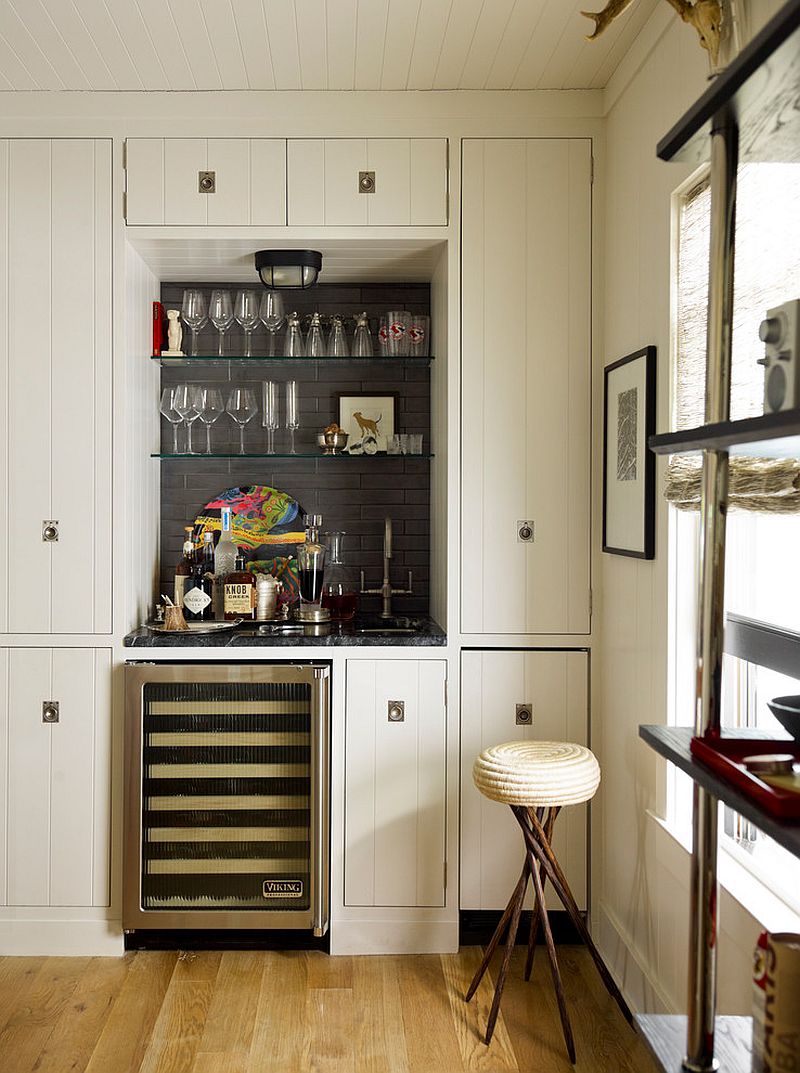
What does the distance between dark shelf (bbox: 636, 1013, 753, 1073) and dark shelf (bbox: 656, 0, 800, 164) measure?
3.89 ft

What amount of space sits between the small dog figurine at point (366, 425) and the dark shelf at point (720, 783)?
7.41 feet

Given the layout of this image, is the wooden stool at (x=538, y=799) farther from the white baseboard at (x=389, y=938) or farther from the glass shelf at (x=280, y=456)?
the glass shelf at (x=280, y=456)

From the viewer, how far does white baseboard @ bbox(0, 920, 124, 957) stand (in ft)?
9.81

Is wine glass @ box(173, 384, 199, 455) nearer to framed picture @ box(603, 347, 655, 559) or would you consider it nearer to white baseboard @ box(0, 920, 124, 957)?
framed picture @ box(603, 347, 655, 559)

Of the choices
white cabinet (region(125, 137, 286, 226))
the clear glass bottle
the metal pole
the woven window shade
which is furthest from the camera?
the clear glass bottle

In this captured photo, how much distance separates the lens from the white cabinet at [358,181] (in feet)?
9.79

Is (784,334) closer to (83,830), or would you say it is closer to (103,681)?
(103,681)

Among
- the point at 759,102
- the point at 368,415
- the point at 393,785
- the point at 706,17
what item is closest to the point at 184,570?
the point at 368,415

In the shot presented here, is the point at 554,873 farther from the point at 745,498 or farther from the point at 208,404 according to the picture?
the point at 208,404

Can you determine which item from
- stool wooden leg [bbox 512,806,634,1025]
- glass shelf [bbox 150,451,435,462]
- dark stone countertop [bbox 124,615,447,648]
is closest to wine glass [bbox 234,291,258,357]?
glass shelf [bbox 150,451,435,462]

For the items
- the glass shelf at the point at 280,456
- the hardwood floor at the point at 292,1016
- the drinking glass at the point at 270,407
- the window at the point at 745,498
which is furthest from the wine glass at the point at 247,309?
the hardwood floor at the point at 292,1016

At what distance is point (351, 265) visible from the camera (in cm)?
329

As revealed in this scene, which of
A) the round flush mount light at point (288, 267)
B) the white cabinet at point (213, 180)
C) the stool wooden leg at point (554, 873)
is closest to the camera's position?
the stool wooden leg at point (554, 873)

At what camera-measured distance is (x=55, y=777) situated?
301 cm
